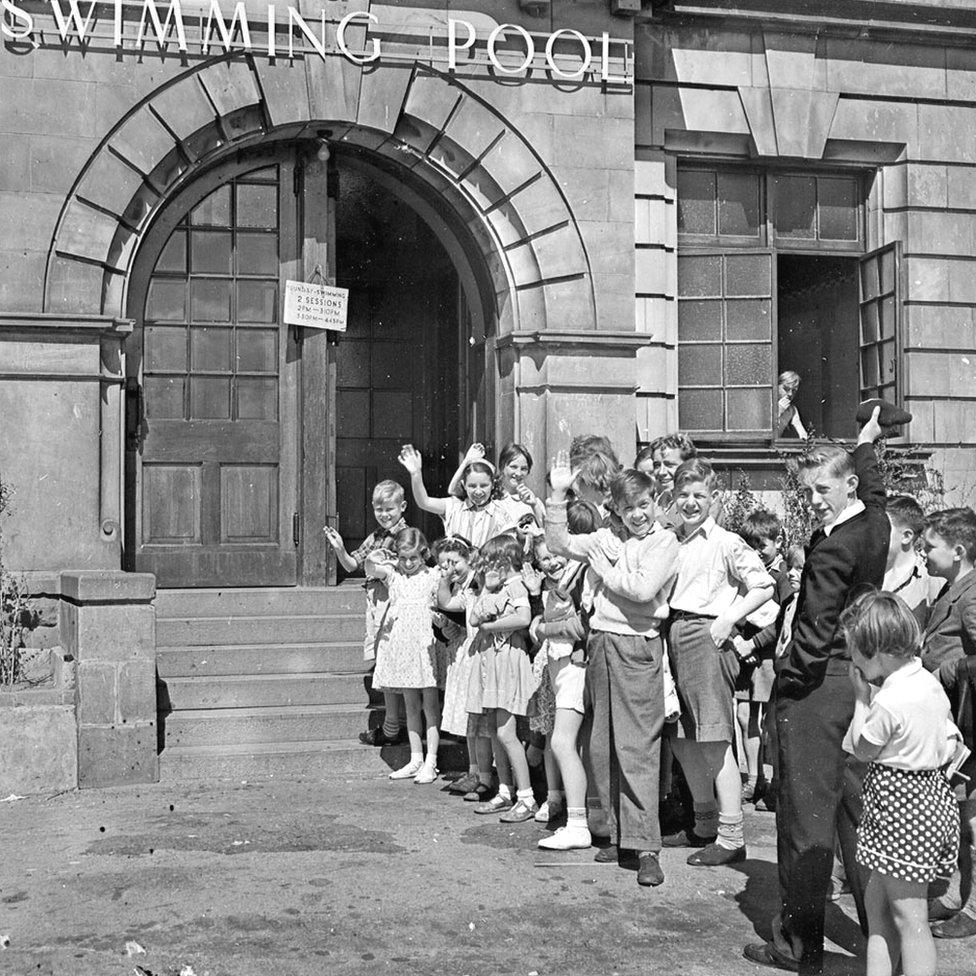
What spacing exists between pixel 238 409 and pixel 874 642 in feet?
23.7

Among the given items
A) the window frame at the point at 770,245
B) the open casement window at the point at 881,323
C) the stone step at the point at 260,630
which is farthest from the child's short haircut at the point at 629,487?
the open casement window at the point at 881,323

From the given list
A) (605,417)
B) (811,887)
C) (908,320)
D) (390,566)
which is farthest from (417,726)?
(908,320)

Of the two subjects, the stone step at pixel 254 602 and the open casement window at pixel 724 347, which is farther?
the open casement window at pixel 724 347

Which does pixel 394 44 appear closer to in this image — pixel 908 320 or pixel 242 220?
pixel 242 220

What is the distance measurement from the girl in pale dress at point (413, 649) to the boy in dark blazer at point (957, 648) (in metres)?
3.30

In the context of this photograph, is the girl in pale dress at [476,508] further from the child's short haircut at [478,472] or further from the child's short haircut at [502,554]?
the child's short haircut at [502,554]

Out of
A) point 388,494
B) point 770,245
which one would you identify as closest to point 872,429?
point 388,494

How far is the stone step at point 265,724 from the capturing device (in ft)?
28.9

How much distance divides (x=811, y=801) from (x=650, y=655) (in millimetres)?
1470

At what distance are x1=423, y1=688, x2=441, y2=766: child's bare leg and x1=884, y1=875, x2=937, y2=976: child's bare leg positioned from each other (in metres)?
4.22

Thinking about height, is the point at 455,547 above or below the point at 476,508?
below

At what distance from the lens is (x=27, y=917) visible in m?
5.78

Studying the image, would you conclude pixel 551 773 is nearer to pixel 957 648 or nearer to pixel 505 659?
pixel 505 659

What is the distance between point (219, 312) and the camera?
10.9 metres
